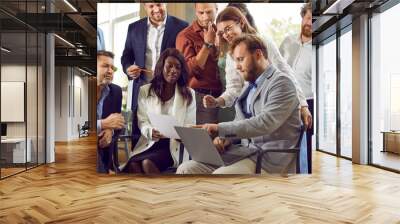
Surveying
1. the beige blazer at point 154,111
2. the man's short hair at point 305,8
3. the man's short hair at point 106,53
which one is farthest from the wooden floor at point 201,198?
the man's short hair at point 305,8

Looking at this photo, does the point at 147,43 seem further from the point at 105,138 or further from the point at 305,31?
the point at 305,31

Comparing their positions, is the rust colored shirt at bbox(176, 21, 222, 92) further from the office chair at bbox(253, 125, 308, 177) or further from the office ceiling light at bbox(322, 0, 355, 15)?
the office ceiling light at bbox(322, 0, 355, 15)

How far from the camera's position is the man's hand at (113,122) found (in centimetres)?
656

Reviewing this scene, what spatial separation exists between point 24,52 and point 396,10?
22.3 ft

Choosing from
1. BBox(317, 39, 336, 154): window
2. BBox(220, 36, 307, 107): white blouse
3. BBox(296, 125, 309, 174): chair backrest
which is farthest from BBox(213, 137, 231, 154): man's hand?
BBox(317, 39, 336, 154): window

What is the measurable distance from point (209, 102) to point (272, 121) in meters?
1.05

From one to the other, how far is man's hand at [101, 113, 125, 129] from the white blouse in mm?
1697

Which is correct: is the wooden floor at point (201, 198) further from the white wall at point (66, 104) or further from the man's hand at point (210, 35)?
the white wall at point (66, 104)

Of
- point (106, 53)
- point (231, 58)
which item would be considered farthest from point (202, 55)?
point (106, 53)

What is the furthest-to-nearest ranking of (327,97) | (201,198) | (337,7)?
(327,97)
(337,7)
(201,198)

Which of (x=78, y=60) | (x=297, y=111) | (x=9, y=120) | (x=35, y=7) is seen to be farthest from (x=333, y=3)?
(x=78, y=60)

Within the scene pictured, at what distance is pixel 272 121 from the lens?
636 centimetres

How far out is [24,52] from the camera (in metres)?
7.25

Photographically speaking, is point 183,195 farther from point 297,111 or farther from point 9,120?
point 9,120
